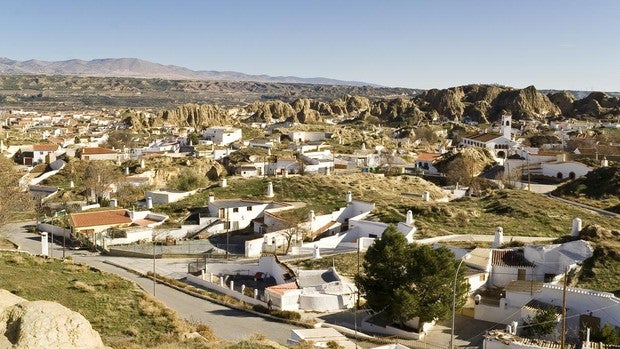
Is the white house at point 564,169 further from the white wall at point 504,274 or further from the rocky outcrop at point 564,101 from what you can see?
the rocky outcrop at point 564,101

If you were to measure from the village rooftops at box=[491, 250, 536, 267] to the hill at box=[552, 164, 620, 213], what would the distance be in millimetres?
22476

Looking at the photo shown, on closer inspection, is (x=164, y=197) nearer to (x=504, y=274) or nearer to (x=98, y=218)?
(x=98, y=218)

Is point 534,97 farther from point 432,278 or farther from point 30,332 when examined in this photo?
point 30,332

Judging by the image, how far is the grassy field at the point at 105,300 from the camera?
19.4 metres

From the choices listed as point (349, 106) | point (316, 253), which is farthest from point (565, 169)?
point (349, 106)

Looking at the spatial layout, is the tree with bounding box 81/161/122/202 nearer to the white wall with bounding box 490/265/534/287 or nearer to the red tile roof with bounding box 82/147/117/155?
the red tile roof with bounding box 82/147/117/155

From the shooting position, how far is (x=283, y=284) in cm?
2855

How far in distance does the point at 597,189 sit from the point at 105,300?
151 feet

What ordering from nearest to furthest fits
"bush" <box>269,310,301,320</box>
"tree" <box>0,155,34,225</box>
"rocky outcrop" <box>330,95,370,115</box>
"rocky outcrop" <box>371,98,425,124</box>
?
"bush" <box>269,310,301,320</box>, "tree" <box>0,155,34,225</box>, "rocky outcrop" <box>371,98,425,124</box>, "rocky outcrop" <box>330,95,370,115</box>

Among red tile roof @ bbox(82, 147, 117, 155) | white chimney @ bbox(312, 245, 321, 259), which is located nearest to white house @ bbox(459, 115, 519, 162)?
white chimney @ bbox(312, 245, 321, 259)

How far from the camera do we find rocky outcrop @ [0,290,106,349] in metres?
12.4

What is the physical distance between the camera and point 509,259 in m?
29.4

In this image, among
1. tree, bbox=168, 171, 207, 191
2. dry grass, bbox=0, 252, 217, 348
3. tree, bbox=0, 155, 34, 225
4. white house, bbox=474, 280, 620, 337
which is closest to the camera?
dry grass, bbox=0, 252, 217, 348

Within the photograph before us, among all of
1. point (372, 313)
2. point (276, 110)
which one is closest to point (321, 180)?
point (372, 313)
